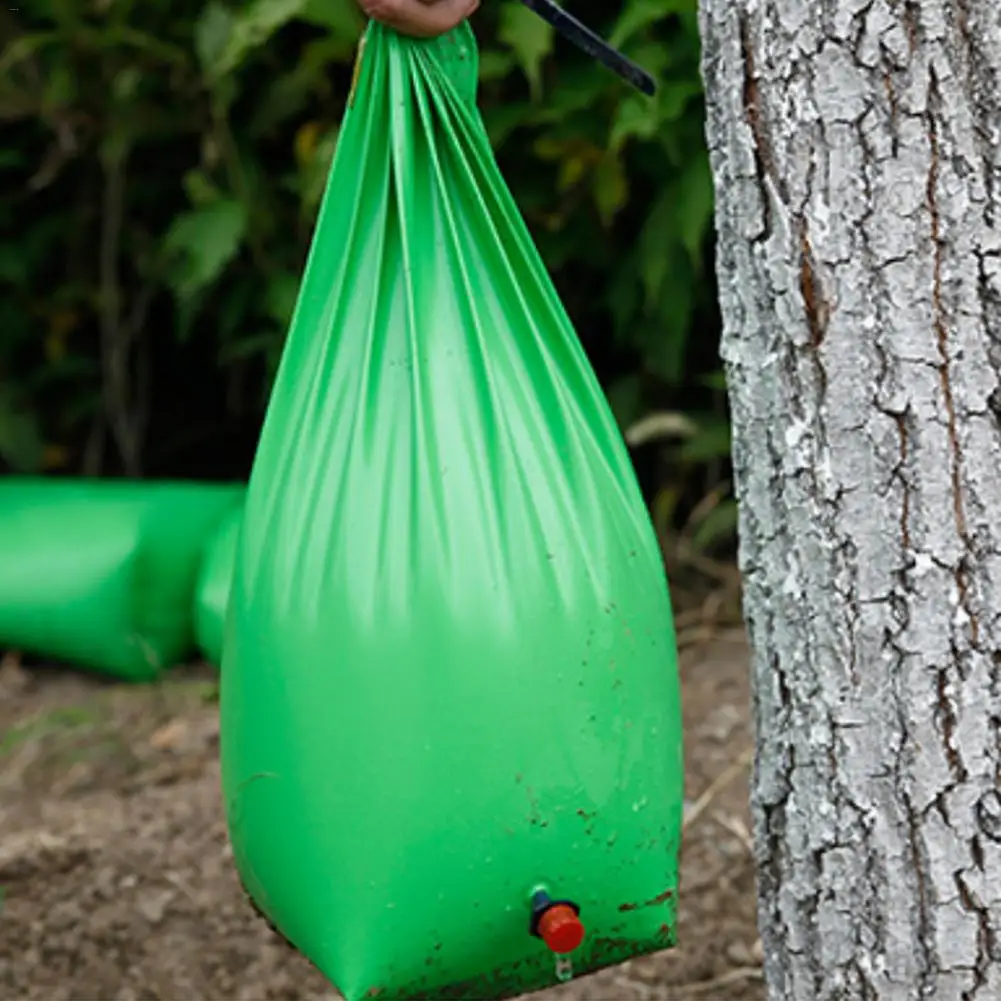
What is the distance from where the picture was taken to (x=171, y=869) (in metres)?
2.54

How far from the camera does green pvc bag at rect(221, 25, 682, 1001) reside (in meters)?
1.52

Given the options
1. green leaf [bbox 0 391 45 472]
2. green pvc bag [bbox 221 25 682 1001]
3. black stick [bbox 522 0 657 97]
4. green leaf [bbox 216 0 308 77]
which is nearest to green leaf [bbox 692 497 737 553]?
green leaf [bbox 216 0 308 77]

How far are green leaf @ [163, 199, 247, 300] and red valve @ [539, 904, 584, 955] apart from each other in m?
2.01

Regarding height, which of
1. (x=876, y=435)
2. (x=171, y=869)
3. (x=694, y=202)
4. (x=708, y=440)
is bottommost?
(x=171, y=869)

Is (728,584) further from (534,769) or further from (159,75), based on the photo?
(534,769)

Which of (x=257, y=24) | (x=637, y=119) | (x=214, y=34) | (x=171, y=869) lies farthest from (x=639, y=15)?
(x=171, y=869)

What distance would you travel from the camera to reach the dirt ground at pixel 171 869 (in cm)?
226

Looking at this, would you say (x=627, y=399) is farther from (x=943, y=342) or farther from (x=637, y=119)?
(x=943, y=342)

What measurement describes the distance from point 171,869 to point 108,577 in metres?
0.96

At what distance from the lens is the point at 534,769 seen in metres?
1.52

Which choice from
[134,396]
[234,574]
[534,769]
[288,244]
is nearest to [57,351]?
[134,396]

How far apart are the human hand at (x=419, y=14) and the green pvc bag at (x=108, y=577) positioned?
1.97 m

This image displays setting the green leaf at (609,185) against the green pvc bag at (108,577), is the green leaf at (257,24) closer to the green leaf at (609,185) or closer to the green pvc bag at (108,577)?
the green leaf at (609,185)

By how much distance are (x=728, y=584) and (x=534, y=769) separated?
2128mm
